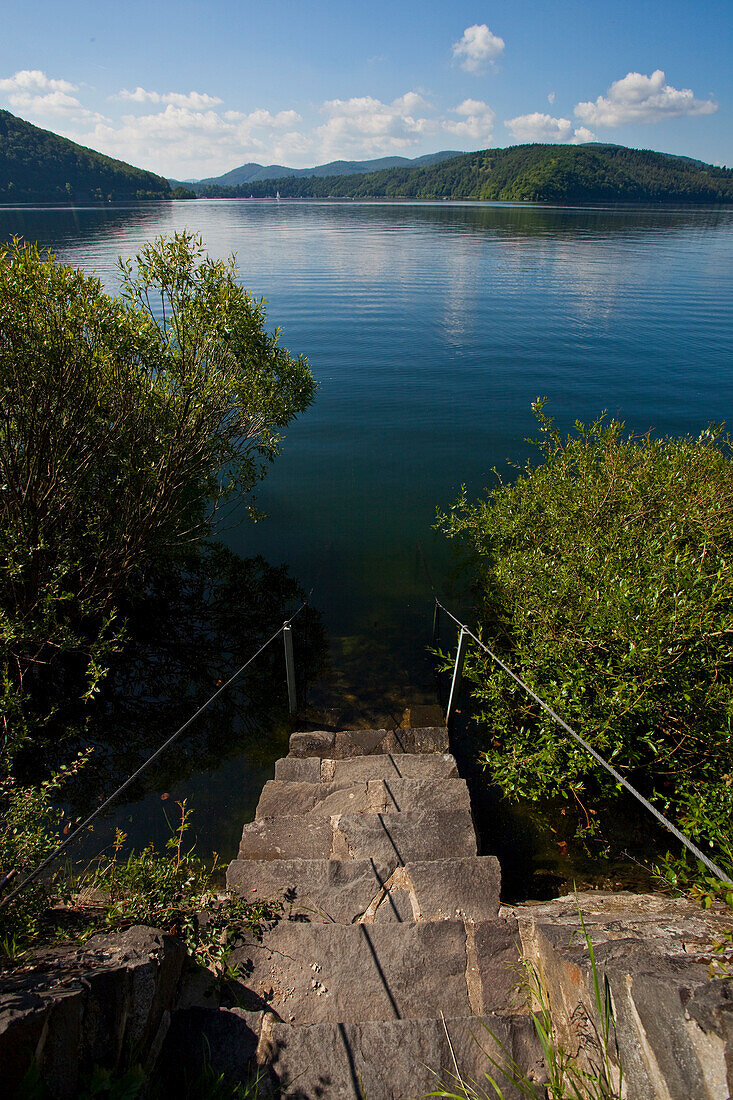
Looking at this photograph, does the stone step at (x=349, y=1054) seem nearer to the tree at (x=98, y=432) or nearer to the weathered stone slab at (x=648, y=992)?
the weathered stone slab at (x=648, y=992)

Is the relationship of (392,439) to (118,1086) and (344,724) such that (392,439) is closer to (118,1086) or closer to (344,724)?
(344,724)

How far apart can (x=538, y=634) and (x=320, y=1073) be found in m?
6.29

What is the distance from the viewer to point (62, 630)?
9.76 m

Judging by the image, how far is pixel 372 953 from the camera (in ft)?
16.0

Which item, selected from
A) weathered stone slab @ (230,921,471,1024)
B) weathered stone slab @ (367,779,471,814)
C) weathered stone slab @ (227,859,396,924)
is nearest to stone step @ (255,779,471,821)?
weathered stone slab @ (367,779,471,814)

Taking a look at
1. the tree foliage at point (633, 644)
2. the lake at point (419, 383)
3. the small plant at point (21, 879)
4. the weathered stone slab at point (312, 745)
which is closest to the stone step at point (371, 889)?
the small plant at point (21, 879)

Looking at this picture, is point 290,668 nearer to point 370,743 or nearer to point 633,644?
point 370,743

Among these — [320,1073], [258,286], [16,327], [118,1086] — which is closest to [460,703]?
[320,1073]

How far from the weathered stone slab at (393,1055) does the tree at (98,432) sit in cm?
587

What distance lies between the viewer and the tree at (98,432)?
357 inches

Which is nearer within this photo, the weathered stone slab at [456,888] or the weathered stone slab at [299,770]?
the weathered stone slab at [456,888]

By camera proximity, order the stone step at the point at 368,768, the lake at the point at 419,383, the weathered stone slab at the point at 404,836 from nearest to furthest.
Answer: the weathered stone slab at the point at 404,836 < the stone step at the point at 368,768 < the lake at the point at 419,383

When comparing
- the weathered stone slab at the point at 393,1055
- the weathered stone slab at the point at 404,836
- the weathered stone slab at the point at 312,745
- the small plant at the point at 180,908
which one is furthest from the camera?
the weathered stone slab at the point at 312,745

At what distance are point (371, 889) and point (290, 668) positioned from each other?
5.37 metres
